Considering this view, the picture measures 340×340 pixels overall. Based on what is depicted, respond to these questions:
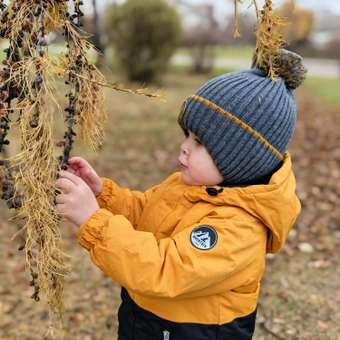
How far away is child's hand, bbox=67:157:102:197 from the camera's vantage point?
1.95 metres

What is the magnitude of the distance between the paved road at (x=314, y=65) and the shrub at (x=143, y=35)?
423cm

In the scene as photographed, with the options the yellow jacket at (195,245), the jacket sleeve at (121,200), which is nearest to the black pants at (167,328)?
the yellow jacket at (195,245)

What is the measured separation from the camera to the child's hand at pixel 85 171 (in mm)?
1950

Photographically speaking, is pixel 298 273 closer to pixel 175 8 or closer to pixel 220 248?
pixel 220 248

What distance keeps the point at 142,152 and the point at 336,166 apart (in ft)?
8.83

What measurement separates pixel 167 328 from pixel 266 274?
83.5 inches

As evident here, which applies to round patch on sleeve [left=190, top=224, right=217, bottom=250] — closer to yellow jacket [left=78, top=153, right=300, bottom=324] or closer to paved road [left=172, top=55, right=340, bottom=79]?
yellow jacket [left=78, top=153, right=300, bottom=324]

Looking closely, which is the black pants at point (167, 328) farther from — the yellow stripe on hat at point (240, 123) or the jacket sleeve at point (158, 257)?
the yellow stripe on hat at point (240, 123)

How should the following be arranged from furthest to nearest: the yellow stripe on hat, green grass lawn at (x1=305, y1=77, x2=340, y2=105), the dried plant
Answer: green grass lawn at (x1=305, y1=77, x2=340, y2=105), the yellow stripe on hat, the dried plant

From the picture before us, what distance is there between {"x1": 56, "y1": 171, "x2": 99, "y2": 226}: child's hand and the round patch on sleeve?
1.19ft

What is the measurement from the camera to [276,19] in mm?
1714

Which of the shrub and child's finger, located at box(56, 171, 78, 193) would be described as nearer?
child's finger, located at box(56, 171, 78, 193)

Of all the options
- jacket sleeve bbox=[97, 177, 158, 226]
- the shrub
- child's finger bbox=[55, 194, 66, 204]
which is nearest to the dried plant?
child's finger bbox=[55, 194, 66, 204]

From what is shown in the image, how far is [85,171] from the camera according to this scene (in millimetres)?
2010
